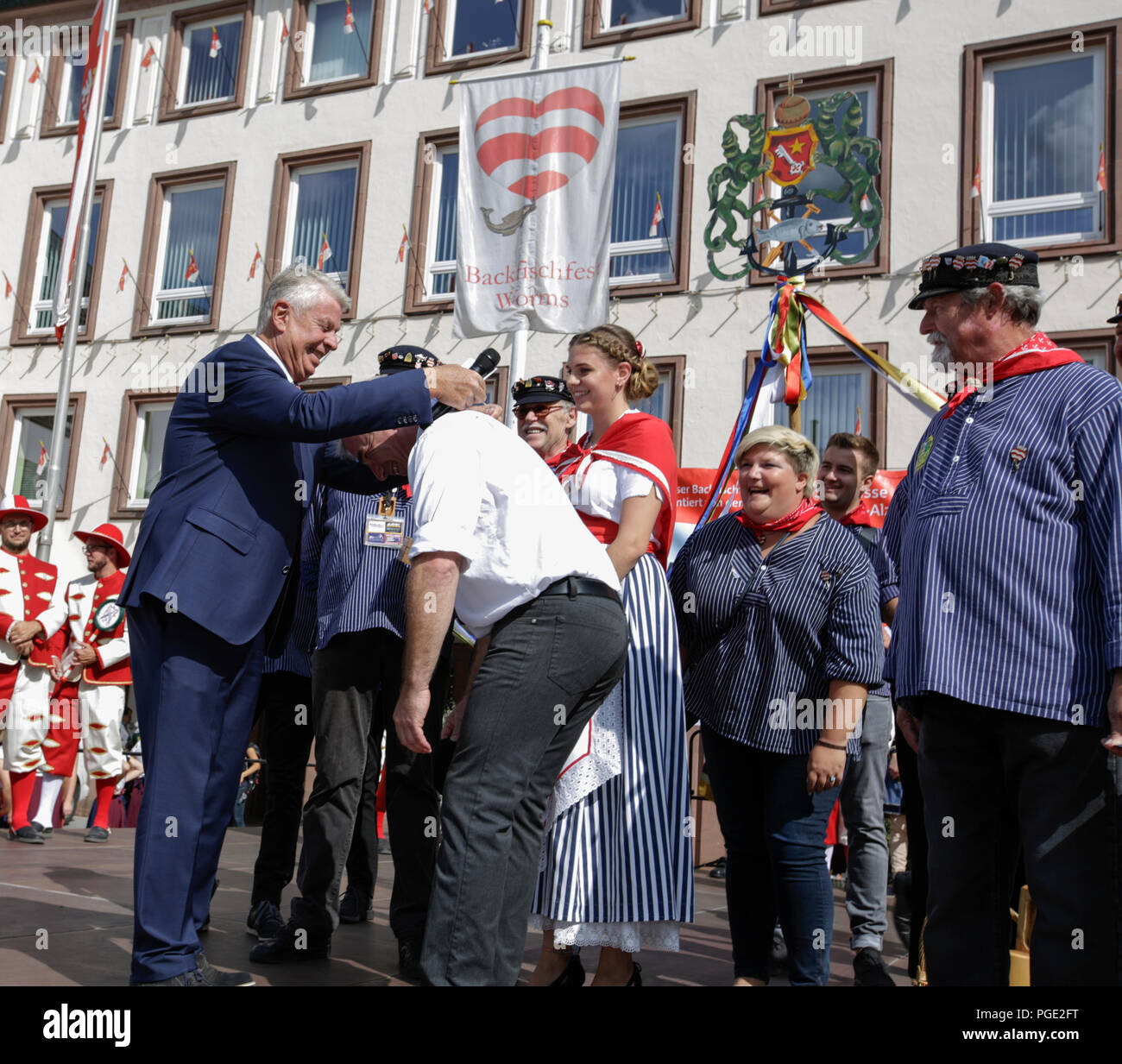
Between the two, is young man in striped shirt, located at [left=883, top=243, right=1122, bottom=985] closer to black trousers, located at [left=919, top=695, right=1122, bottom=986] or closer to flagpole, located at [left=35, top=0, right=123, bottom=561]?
black trousers, located at [left=919, top=695, right=1122, bottom=986]

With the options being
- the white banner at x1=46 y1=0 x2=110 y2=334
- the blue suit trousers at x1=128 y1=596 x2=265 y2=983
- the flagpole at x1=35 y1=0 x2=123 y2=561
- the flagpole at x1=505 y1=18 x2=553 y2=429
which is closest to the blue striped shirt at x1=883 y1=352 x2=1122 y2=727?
the blue suit trousers at x1=128 y1=596 x2=265 y2=983

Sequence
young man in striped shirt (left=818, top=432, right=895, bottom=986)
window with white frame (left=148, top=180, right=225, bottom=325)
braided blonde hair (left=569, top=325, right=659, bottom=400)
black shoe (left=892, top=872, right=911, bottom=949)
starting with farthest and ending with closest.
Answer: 1. window with white frame (left=148, top=180, right=225, bottom=325)
2. black shoe (left=892, top=872, right=911, bottom=949)
3. young man in striped shirt (left=818, top=432, right=895, bottom=986)
4. braided blonde hair (left=569, top=325, right=659, bottom=400)

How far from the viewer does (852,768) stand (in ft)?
16.0

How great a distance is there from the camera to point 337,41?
61.2 ft

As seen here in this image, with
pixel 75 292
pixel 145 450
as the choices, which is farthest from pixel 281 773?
pixel 145 450

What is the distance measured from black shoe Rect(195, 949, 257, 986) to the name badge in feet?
5.33

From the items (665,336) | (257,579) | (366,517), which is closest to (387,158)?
(665,336)

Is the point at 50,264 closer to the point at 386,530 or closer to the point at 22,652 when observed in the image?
the point at 22,652

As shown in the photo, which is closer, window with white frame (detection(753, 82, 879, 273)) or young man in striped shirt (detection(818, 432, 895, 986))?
young man in striped shirt (detection(818, 432, 895, 986))

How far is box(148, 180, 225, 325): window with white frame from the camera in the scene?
61.7ft

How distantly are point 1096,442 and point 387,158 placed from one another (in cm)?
1613

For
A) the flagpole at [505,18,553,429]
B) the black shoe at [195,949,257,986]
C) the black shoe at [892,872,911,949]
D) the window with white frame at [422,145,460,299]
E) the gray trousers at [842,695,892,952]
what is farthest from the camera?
the window with white frame at [422,145,460,299]

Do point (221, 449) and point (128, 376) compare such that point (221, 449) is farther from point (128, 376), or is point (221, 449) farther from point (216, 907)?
point (128, 376)

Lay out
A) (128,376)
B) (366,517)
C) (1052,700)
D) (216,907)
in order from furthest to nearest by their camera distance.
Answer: (128,376), (216,907), (366,517), (1052,700)
